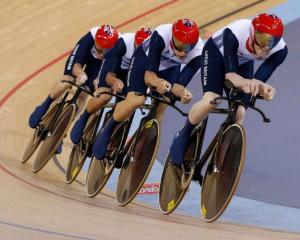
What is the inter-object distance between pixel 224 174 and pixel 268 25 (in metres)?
0.92

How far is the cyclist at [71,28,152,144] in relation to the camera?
605cm

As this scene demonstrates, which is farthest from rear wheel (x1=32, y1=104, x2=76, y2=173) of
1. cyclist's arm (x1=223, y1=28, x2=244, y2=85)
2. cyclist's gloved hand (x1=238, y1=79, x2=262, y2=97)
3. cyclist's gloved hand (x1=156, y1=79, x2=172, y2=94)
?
cyclist's gloved hand (x1=238, y1=79, x2=262, y2=97)

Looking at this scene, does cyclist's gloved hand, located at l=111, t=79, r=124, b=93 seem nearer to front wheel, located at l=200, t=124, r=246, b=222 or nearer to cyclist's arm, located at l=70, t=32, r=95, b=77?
cyclist's arm, located at l=70, t=32, r=95, b=77

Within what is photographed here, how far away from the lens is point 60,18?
10508mm

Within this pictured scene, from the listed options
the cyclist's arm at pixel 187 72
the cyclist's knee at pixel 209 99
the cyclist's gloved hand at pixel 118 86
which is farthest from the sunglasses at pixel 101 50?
the cyclist's knee at pixel 209 99

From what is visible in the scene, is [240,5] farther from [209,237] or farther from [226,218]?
[209,237]

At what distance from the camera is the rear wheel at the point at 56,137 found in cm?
667

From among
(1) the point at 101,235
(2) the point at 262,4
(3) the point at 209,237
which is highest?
(1) the point at 101,235

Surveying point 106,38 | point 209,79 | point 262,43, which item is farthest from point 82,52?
point 262,43

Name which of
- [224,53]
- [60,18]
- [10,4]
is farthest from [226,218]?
[10,4]

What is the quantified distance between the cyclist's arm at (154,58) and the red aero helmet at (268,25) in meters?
0.86

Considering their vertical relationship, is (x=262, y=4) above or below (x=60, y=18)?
below

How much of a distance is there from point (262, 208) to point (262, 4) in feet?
17.2

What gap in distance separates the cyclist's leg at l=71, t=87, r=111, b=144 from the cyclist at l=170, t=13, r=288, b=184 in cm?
130
